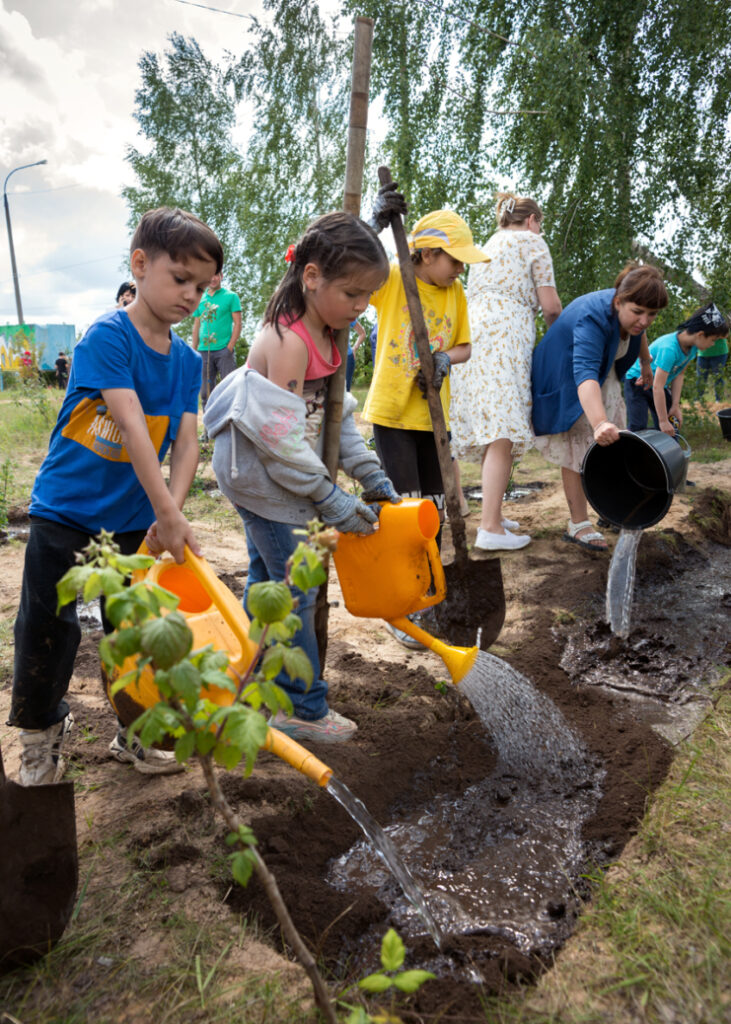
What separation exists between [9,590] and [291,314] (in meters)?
2.44

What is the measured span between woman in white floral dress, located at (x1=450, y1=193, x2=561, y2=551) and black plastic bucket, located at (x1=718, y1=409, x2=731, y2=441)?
12.3 feet

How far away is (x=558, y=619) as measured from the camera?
344 cm

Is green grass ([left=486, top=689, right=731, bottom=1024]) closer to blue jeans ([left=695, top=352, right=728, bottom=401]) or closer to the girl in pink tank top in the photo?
the girl in pink tank top

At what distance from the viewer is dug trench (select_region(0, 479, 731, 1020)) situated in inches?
63.3

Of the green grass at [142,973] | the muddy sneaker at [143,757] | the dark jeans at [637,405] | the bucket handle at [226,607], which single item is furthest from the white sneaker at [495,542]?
the green grass at [142,973]

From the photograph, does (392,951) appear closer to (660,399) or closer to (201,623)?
(201,623)

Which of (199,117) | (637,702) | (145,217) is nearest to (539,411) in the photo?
(637,702)

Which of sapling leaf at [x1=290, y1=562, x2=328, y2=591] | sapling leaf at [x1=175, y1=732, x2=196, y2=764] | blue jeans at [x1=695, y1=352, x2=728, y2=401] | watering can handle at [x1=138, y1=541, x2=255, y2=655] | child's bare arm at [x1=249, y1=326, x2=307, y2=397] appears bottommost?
sapling leaf at [x1=175, y1=732, x2=196, y2=764]

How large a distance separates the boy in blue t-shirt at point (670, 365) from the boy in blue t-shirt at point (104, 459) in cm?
388

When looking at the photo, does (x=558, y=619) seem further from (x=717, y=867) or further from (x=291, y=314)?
(x=291, y=314)

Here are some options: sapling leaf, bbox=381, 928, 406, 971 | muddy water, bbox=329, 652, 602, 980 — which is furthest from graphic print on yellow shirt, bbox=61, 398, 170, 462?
sapling leaf, bbox=381, 928, 406, 971

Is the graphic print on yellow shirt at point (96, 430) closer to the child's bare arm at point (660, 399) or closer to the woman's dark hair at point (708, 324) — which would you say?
the child's bare arm at point (660, 399)

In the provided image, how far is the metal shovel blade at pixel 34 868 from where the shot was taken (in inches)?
55.3

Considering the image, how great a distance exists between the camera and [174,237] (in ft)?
5.99
